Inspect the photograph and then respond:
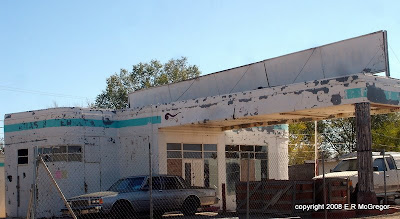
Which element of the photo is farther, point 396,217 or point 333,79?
point 333,79

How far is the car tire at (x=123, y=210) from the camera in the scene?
60.4 feet

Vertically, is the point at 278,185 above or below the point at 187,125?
below

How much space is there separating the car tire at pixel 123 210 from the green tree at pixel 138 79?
40413 millimetres

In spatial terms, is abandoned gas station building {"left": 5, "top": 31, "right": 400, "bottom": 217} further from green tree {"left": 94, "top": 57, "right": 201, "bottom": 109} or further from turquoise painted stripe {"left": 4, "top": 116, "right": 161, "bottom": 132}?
green tree {"left": 94, "top": 57, "right": 201, "bottom": 109}

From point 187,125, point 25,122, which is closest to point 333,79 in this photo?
point 187,125

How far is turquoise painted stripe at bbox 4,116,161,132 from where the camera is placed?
24.0 meters

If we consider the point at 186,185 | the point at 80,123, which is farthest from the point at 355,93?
the point at 80,123

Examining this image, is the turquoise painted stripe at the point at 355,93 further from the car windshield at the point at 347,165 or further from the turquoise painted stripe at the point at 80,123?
the turquoise painted stripe at the point at 80,123

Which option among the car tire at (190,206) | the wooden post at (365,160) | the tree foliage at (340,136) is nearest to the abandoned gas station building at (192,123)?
the wooden post at (365,160)

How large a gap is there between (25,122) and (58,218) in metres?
4.75

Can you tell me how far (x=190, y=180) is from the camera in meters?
25.7

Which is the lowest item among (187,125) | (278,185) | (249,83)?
(278,185)

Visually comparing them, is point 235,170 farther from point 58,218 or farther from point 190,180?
point 58,218

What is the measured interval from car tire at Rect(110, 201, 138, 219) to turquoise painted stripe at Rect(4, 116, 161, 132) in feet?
20.2
